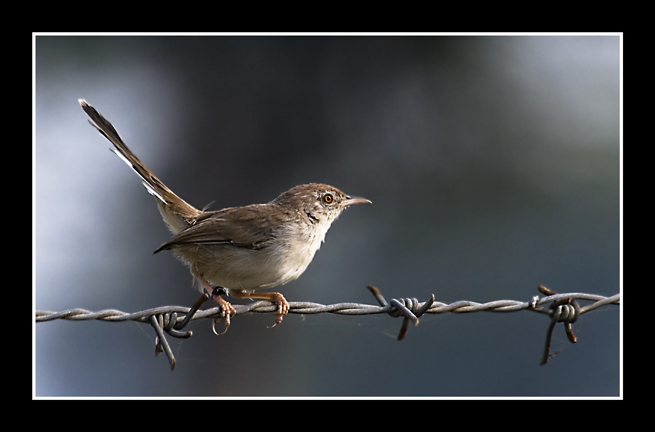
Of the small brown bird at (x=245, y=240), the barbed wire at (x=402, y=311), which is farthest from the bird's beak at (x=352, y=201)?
the barbed wire at (x=402, y=311)

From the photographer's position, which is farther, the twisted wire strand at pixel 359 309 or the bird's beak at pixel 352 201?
the bird's beak at pixel 352 201

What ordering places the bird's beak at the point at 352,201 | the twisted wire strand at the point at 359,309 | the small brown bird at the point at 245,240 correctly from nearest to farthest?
the twisted wire strand at the point at 359,309
the small brown bird at the point at 245,240
the bird's beak at the point at 352,201

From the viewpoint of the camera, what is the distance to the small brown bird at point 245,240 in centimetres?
503

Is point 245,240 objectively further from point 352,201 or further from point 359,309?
point 359,309

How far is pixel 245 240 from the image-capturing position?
512cm

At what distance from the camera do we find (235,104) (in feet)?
39.3

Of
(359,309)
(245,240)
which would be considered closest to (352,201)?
(245,240)

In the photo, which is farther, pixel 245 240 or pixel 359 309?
pixel 245 240

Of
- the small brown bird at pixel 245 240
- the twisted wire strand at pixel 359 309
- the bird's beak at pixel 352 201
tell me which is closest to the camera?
the twisted wire strand at pixel 359 309

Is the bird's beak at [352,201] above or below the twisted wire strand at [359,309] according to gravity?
above

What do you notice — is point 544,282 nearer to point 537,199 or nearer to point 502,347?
point 502,347

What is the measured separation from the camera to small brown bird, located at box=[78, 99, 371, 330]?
5031 mm

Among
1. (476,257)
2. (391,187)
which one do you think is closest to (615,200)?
(476,257)

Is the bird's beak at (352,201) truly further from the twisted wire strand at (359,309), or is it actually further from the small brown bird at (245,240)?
the twisted wire strand at (359,309)
